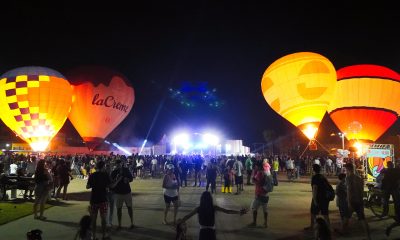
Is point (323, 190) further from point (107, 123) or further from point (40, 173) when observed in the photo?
point (107, 123)

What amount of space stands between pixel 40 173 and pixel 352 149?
74.5 ft

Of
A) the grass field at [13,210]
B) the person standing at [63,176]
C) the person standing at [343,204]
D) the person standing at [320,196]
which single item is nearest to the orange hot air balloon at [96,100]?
the person standing at [63,176]

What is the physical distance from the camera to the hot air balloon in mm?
27109

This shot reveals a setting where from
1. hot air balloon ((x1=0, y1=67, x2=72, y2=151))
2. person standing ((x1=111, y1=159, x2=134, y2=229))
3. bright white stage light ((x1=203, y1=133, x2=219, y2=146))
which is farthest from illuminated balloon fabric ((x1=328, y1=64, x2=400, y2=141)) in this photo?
person standing ((x1=111, y1=159, x2=134, y2=229))

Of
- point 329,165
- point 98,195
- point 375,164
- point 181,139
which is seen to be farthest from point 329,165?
point 98,195

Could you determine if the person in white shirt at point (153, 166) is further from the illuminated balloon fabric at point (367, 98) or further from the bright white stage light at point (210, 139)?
the illuminated balloon fabric at point (367, 98)

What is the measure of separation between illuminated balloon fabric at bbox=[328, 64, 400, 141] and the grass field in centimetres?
2151

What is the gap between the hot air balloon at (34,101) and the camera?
27.1m

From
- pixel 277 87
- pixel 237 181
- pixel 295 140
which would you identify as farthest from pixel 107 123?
pixel 295 140

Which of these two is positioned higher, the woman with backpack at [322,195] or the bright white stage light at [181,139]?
the bright white stage light at [181,139]

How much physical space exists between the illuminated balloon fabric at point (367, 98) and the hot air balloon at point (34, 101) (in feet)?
66.3

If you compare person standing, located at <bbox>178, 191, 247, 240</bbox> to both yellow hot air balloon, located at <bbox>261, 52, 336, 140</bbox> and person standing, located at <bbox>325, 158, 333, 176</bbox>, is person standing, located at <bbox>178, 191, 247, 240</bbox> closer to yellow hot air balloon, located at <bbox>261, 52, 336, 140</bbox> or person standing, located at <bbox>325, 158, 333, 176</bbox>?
yellow hot air balloon, located at <bbox>261, 52, 336, 140</bbox>

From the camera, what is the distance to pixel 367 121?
2759cm

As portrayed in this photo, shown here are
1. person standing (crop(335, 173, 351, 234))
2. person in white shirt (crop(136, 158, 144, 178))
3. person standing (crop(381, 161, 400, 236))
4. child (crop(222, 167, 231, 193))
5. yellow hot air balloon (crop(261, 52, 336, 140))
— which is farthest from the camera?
person in white shirt (crop(136, 158, 144, 178))
